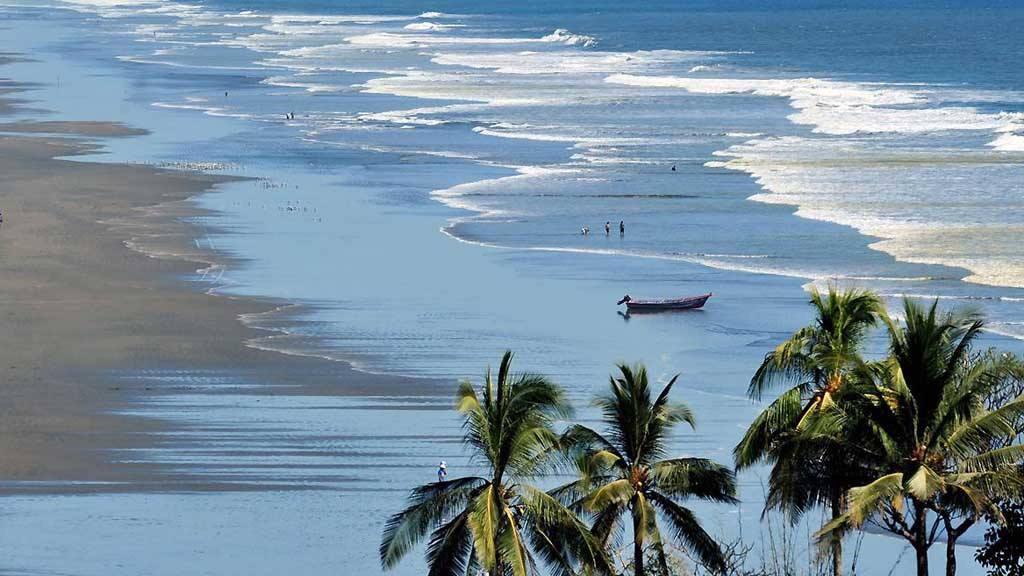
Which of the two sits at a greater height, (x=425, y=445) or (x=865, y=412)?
(x=865, y=412)

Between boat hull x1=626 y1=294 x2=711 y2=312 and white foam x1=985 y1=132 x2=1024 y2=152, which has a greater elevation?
white foam x1=985 y1=132 x2=1024 y2=152

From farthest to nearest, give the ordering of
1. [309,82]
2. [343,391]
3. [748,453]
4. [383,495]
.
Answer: [309,82] < [343,391] < [383,495] < [748,453]

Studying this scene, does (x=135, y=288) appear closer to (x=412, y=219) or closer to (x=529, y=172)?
(x=412, y=219)

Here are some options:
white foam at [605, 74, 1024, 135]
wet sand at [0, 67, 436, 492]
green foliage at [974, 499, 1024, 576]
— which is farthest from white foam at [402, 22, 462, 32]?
green foliage at [974, 499, 1024, 576]

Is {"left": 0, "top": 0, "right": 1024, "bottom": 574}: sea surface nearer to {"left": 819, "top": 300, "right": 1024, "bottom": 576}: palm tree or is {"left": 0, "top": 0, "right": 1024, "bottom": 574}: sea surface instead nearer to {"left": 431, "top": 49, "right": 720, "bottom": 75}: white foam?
{"left": 431, "top": 49, "right": 720, "bottom": 75}: white foam

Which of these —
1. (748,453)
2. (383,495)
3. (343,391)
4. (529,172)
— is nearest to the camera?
(748,453)

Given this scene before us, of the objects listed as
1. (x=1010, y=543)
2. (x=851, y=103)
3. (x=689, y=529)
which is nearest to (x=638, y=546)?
(x=689, y=529)

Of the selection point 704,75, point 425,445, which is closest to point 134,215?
point 425,445

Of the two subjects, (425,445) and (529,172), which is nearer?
(425,445)
